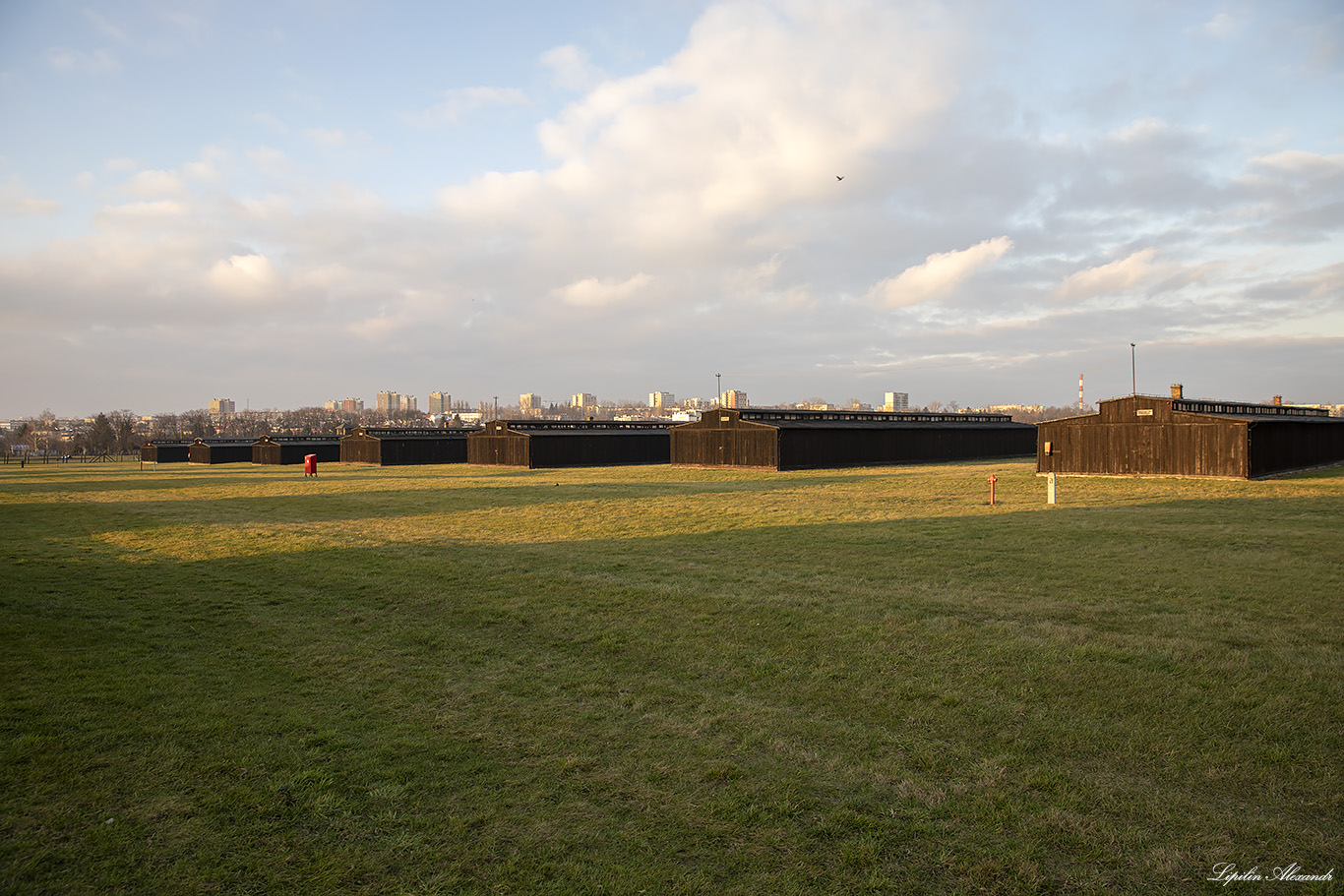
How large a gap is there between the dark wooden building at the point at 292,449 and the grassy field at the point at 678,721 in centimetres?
6684

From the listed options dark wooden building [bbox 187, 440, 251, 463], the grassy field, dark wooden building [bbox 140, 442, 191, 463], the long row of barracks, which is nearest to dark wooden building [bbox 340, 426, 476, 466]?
the long row of barracks

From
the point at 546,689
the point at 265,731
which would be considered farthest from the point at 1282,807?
the point at 265,731

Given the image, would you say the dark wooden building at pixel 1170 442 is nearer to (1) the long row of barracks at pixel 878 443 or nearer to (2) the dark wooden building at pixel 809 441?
(1) the long row of barracks at pixel 878 443

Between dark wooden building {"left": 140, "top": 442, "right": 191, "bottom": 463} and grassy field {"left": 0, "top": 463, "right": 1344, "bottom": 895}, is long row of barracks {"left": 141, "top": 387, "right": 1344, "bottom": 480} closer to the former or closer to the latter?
dark wooden building {"left": 140, "top": 442, "right": 191, "bottom": 463}

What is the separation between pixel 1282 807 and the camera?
215 inches

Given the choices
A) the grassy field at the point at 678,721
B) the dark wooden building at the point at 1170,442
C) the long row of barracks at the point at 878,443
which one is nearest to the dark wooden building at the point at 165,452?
the long row of barracks at the point at 878,443

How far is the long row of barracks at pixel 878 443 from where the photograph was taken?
3641cm

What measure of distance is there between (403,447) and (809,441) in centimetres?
3904

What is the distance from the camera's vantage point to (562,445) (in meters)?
58.6

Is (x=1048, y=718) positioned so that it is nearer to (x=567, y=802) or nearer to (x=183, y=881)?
(x=567, y=802)

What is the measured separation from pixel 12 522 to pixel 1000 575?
29636 millimetres

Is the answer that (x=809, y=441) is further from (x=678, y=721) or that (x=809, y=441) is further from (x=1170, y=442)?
(x=678, y=721)

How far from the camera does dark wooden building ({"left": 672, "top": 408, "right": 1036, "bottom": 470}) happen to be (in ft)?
160

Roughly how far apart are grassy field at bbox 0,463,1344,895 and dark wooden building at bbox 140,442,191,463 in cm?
8844
